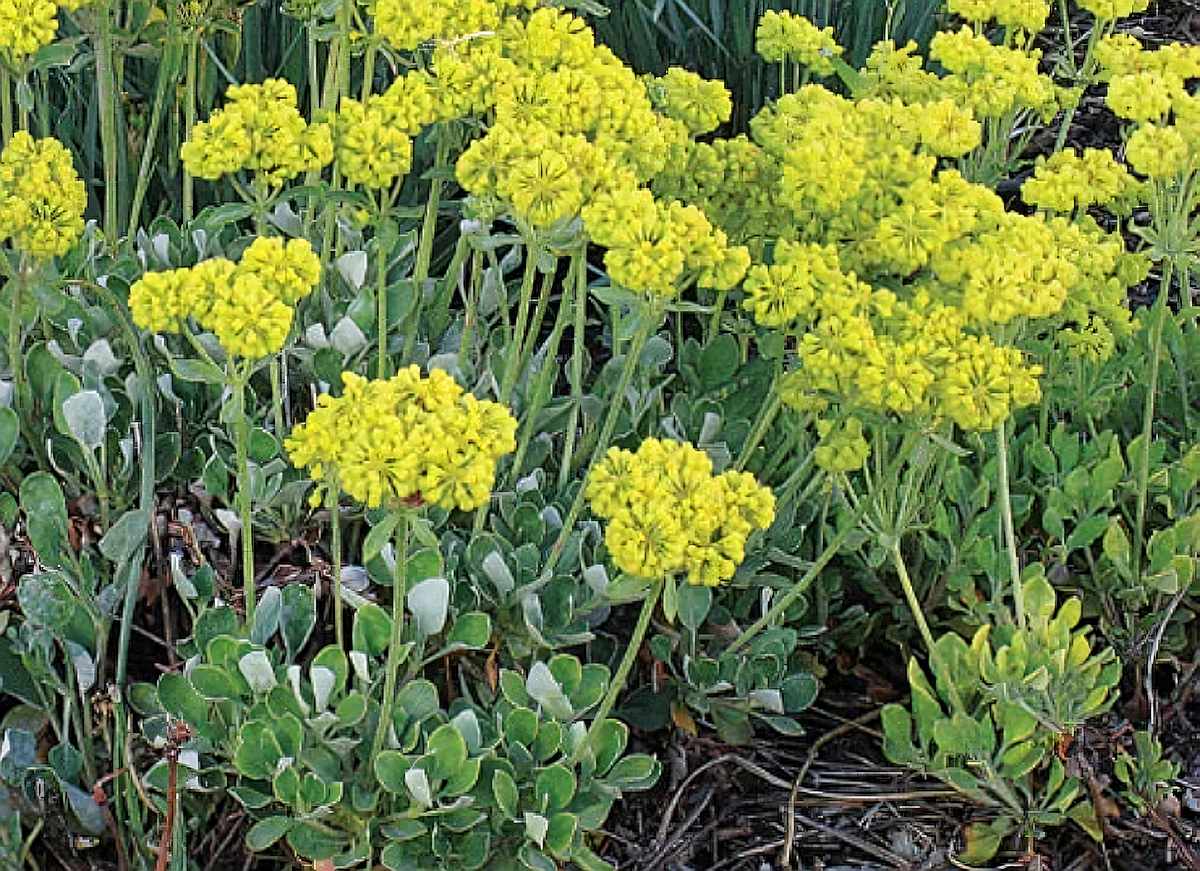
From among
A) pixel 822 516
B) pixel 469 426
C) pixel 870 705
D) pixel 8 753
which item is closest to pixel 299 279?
pixel 469 426

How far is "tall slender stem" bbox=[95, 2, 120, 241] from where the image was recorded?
1932 millimetres

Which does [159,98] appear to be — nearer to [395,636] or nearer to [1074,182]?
[395,636]

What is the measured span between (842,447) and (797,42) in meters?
0.66

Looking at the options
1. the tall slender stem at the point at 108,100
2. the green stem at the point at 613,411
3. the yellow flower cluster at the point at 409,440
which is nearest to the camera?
the yellow flower cluster at the point at 409,440

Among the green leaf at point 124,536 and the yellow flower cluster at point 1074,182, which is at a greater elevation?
the yellow flower cluster at point 1074,182

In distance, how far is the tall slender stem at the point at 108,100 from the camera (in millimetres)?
1932

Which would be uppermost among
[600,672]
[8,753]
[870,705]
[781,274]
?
[781,274]

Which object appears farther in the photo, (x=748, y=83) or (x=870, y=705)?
(x=748, y=83)

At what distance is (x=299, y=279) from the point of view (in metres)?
1.35

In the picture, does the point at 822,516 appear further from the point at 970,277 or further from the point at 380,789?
the point at 380,789

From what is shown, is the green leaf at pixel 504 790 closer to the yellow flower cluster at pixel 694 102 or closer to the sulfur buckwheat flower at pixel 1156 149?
the yellow flower cluster at pixel 694 102

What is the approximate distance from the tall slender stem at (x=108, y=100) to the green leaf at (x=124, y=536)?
0.58 m

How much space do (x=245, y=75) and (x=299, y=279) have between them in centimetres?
147

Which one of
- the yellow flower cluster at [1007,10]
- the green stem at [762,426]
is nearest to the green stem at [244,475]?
the green stem at [762,426]
